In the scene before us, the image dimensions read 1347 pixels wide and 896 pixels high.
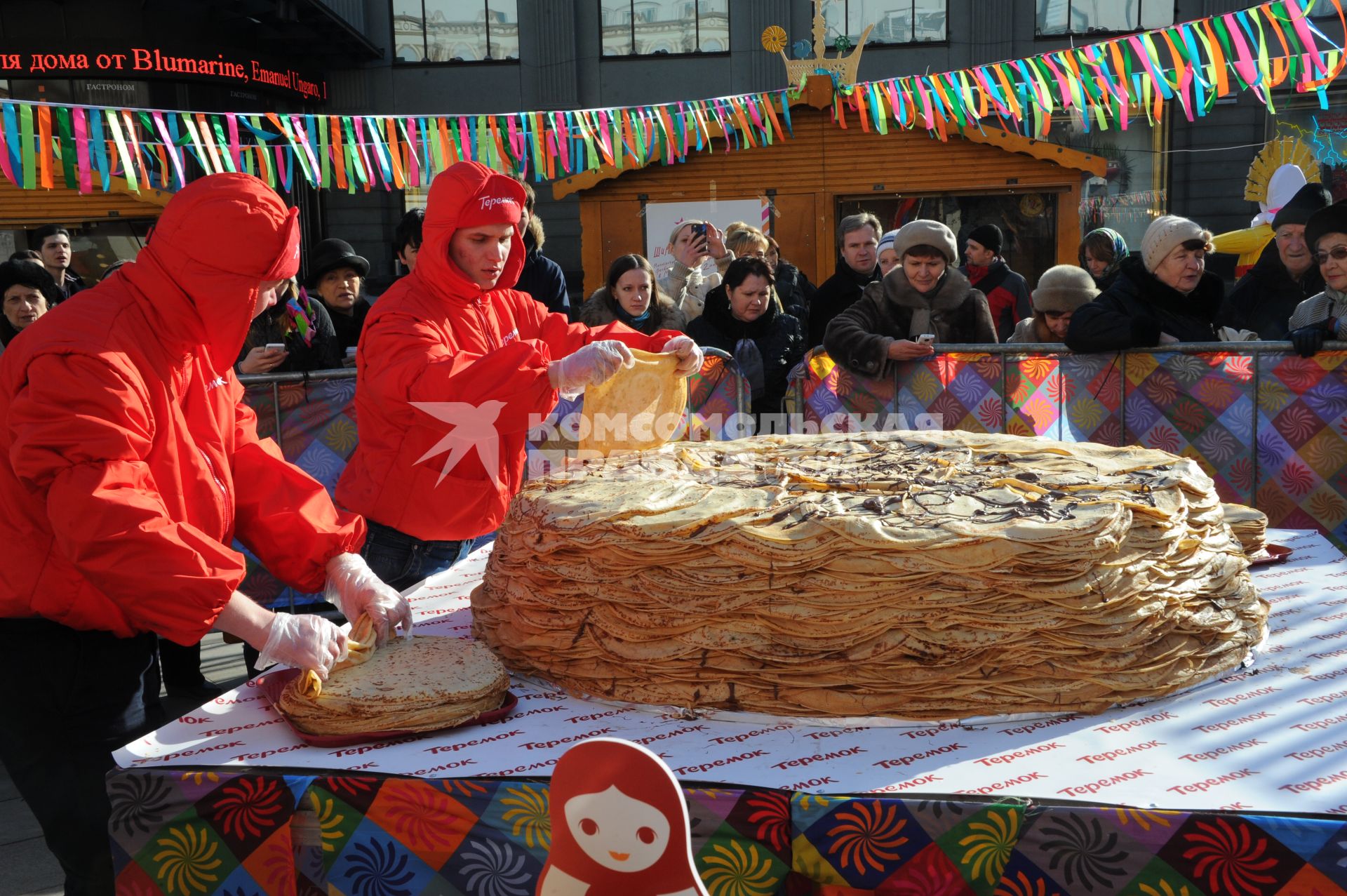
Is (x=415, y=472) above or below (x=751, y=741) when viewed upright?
above

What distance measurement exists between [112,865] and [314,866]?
469 mm

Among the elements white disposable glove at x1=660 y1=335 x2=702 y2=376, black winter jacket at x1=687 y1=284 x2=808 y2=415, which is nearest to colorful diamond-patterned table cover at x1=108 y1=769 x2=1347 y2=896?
white disposable glove at x1=660 y1=335 x2=702 y2=376

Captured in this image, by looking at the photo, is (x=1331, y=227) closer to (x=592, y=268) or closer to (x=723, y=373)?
(x=723, y=373)

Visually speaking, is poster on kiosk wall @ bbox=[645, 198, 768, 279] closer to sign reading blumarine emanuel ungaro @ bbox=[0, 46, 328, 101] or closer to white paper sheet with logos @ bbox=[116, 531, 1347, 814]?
sign reading blumarine emanuel ungaro @ bbox=[0, 46, 328, 101]

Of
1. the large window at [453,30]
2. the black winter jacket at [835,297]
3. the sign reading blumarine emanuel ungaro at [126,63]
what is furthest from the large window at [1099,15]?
the black winter jacket at [835,297]

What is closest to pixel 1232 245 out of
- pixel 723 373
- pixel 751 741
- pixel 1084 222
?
pixel 1084 222

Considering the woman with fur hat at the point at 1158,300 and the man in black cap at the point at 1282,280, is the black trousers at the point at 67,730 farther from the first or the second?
the man in black cap at the point at 1282,280

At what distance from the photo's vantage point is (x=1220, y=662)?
200 centimetres

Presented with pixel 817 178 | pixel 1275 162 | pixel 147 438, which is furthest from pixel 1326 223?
pixel 1275 162

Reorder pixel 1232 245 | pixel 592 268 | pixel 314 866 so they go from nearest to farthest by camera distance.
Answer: pixel 314 866
pixel 1232 245
pixel 592 268

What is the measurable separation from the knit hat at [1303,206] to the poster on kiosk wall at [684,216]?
6.24m

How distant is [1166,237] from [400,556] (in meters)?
3.31

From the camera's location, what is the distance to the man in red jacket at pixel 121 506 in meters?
1.78

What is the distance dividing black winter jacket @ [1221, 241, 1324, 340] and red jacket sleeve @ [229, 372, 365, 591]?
Answer: 4332 mm
